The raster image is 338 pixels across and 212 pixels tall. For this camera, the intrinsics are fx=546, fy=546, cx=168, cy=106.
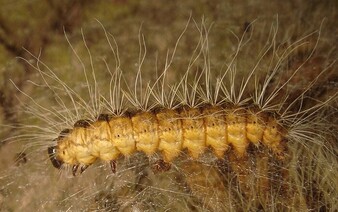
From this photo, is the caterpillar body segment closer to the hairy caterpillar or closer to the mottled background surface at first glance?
the hairy caterpillar

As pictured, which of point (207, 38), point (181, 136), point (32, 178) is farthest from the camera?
point (207, 38)

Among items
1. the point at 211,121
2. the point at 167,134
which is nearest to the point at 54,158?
the point at 167,134

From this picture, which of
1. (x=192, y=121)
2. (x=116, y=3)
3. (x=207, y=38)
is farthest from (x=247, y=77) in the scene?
(x=116, y=3)

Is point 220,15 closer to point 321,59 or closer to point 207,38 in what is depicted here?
point 207,38

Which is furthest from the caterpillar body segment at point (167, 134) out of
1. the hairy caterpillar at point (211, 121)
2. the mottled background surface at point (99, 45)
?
the mottled background surface at point (99, 45)

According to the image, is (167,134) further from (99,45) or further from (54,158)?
(99,45)

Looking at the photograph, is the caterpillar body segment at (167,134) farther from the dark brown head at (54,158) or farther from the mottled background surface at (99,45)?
the mottled background surface at (99,45)
